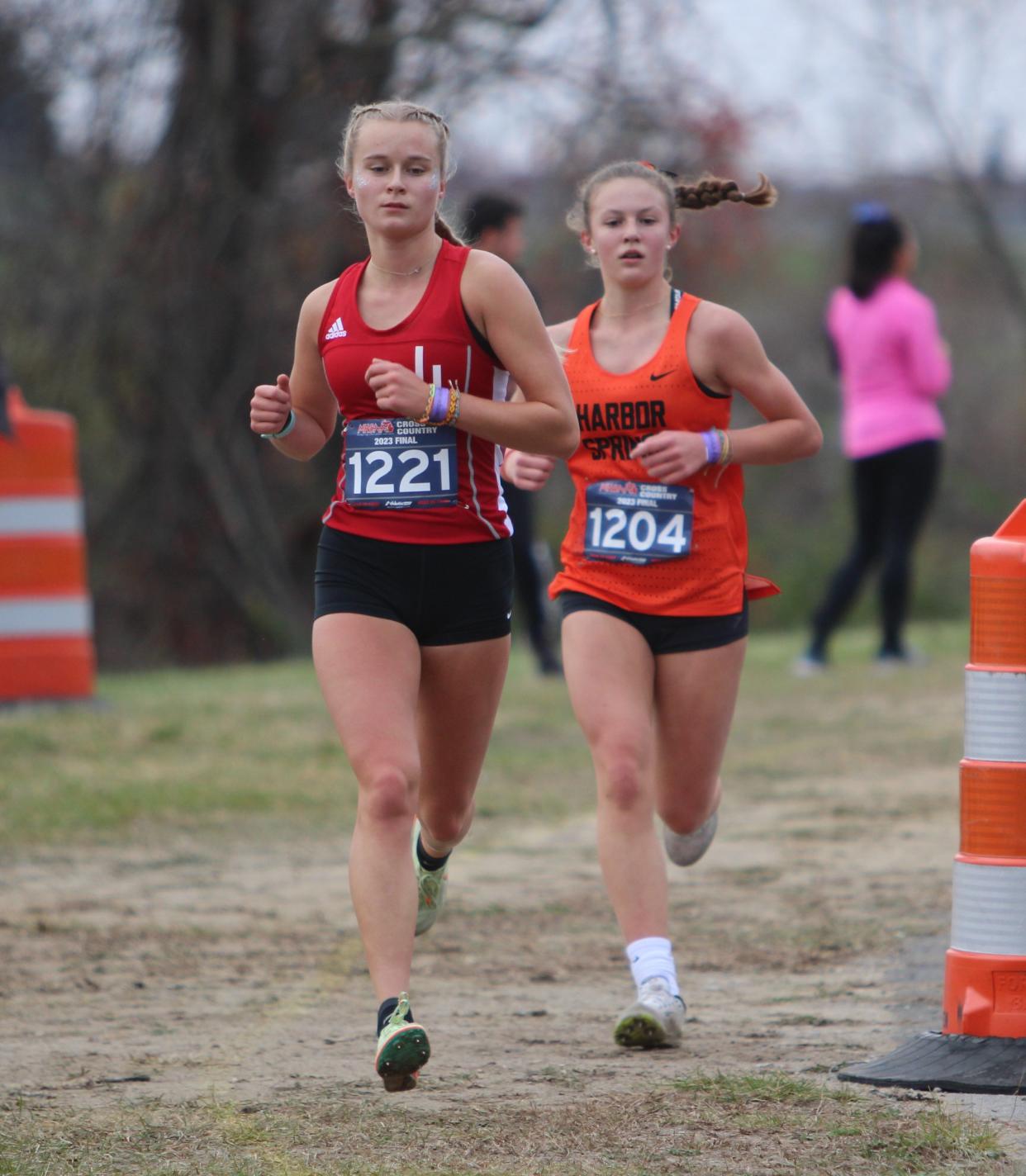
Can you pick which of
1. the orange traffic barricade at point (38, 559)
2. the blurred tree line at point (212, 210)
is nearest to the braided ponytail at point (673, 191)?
the orange traffic barricade at point (38, 559)

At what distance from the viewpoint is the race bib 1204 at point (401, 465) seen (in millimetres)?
4078

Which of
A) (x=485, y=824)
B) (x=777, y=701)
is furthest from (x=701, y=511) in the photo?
(x=777, y=701)

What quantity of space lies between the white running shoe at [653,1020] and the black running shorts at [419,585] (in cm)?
85

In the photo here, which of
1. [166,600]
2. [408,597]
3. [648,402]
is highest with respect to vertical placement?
[648,402]

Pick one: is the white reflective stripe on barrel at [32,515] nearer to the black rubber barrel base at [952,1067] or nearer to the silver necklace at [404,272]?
the silver necklace at [404,272]

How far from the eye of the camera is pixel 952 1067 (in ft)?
12.6

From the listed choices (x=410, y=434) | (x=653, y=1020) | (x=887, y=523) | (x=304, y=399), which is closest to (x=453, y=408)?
(x=410, y=434)

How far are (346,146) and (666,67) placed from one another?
15042 mm

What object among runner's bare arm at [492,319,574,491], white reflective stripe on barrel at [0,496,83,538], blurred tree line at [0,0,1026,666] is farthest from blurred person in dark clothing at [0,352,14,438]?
blurred tree line at [0,0,1026,666]

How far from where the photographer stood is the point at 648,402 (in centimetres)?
470

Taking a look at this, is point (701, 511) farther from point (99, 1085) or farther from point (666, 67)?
point (666, 67)

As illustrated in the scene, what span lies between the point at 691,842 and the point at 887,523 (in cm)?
701

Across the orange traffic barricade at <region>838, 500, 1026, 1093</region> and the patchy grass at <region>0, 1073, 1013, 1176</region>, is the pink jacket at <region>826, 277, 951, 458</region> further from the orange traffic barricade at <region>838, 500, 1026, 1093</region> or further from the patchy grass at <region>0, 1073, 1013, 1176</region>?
the patchy grass at <region>0, 1073, 1013, 1176</region>

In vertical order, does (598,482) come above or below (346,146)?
below
